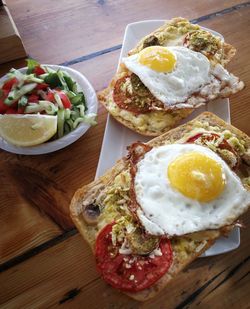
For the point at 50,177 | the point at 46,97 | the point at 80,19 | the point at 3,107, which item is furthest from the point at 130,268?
the point at 80,19

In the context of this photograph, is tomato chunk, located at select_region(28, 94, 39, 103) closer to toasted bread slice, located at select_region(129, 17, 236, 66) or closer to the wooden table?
the wooden table

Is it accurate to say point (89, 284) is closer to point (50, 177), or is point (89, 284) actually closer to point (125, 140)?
point (50, 177)

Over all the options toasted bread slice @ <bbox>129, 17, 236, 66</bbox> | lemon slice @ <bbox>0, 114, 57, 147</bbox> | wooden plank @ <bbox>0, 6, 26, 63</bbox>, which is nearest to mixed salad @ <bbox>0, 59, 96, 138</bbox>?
lemon slice @ <bbox>0, 114, 57, 147</bbox>

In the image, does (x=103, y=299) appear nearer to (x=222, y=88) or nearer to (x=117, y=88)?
(x=117, y=88)

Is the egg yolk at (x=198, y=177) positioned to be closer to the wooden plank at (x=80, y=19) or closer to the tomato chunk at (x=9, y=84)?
the tomato chunk at (x=9, y=84)

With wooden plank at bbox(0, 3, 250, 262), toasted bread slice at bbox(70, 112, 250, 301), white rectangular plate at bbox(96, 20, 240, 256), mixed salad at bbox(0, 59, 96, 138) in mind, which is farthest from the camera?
mixed salad at bbox(0, 59, 96, 138)

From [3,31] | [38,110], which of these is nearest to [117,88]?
[38,110]

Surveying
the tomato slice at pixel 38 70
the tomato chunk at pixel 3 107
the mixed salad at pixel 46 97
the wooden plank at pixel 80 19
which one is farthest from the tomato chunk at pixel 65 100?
the wooden plank at pixel 80 19
